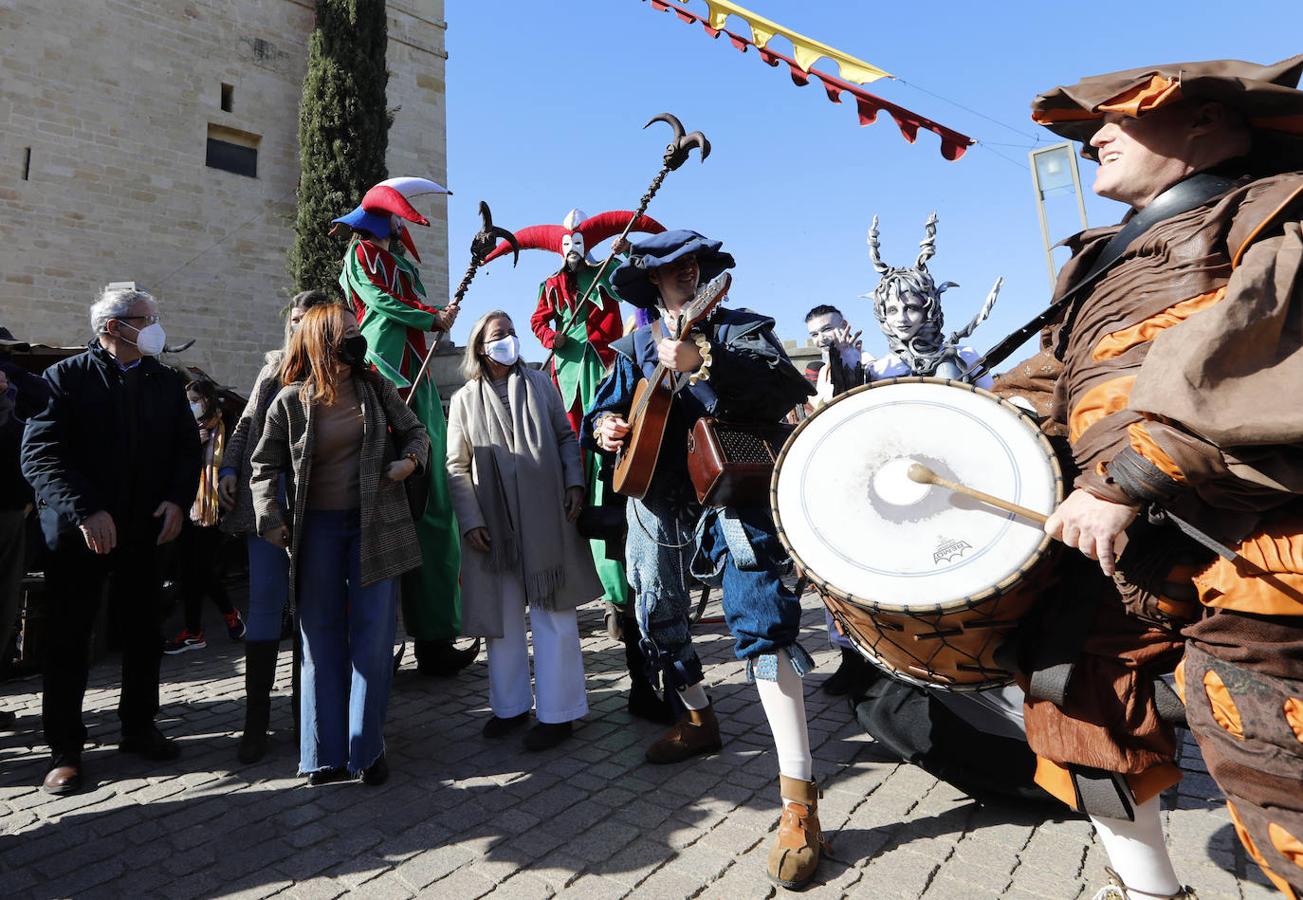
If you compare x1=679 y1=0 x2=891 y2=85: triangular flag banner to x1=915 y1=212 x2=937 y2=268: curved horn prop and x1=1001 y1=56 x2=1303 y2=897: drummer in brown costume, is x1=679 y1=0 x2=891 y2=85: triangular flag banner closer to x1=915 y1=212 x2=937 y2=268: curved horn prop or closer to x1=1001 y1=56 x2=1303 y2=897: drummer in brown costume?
x1=915 y1=212 x2=937 y2=268: curved horn prop

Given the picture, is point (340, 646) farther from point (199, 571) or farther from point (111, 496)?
point (199, 571)

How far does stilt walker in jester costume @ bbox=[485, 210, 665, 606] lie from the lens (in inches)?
201

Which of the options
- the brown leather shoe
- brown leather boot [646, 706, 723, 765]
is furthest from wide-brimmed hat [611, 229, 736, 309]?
the brown leather shoe

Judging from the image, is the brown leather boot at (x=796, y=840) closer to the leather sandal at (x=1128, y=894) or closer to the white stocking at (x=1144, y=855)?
the leather sandal at (x=1128, y=894)

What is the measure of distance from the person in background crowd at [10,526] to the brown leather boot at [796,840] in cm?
400

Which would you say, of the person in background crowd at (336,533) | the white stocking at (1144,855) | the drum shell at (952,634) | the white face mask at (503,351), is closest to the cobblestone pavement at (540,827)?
the person in background crowd at (336,533)

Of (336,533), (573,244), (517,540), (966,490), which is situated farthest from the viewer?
(573,244)

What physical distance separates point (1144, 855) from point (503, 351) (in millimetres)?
3188

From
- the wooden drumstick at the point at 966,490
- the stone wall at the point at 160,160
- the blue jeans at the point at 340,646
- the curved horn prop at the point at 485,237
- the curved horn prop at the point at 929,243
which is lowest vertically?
the blue jeans at the point at 340,646

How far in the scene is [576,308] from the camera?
5234mm

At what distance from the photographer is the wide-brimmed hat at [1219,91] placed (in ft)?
5.03

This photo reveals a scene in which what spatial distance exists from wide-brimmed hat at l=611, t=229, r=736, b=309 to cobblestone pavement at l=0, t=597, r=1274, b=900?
1999mm

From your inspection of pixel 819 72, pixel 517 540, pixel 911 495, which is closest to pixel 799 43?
pixel 819 72

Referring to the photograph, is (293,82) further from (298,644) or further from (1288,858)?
(1288,858)
